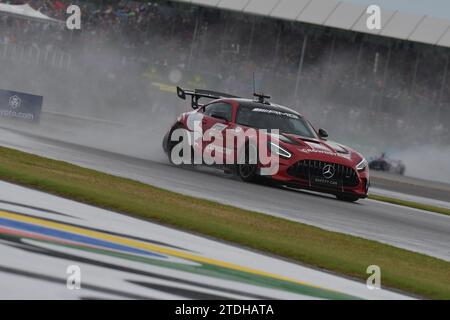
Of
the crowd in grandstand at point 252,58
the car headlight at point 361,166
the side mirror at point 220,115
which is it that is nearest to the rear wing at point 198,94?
the side mirror at point 220,115

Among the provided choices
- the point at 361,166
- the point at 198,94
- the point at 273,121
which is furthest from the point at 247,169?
the point at 198,94

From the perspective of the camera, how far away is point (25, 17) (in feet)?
146

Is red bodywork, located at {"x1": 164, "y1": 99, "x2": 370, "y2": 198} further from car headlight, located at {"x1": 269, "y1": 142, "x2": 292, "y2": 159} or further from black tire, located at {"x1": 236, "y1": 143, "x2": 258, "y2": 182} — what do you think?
black tire, located at {"x1": 236, "y1": 143, "x2": 258, "y2": 182}

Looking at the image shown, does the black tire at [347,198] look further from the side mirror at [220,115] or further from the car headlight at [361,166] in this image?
the side mirror at [220,115]

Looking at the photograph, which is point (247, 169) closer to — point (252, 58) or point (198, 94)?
point (198, 94)

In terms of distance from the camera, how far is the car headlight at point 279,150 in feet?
51.8

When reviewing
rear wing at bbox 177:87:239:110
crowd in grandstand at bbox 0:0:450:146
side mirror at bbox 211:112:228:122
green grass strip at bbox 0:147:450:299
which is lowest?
green grass strip at bbox 0:147:450:299

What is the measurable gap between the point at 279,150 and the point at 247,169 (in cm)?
77

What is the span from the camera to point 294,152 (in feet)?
51.9

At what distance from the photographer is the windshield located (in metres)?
16.8

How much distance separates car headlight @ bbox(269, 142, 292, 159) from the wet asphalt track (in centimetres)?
55

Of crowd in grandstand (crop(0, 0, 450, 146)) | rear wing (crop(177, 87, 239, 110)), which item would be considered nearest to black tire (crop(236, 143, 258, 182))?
rear wing (crop(177, 87, 239, 110))

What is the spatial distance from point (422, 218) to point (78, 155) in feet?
18.2
